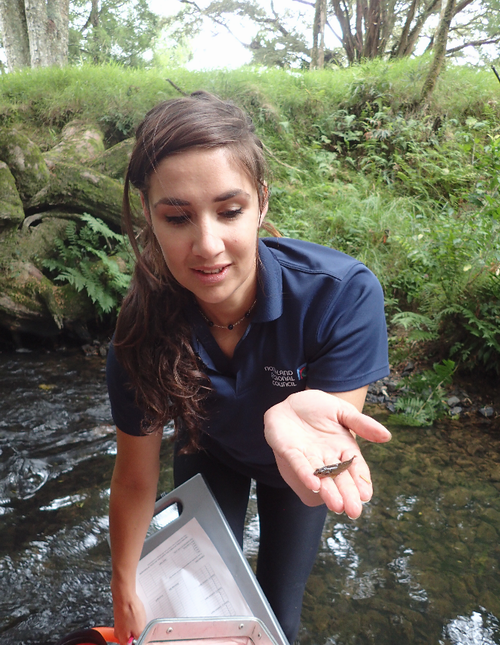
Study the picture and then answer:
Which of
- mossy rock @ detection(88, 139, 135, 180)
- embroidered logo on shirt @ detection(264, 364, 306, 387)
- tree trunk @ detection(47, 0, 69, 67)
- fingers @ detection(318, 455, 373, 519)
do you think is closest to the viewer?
fingers @ detection(318, 455, 373, 519)

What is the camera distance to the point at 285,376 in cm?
168

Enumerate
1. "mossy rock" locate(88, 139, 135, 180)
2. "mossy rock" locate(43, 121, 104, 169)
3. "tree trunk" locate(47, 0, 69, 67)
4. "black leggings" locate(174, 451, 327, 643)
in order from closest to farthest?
1. "black leggings" locate(174, 451, 327, 643)
2. "mossy rock" locate(88, 139, 135, 180)
3. "mossy rock" locate(43, 121, 104, 169)
4. "tree trunk" locate(47, 0, 69, 67)

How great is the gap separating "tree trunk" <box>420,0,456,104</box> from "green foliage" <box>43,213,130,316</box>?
595 centimetres

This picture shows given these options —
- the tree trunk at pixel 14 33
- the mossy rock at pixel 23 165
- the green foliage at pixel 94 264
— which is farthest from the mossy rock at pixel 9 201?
the tree trunk at pixel 14 33

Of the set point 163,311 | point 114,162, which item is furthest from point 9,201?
point 163,311

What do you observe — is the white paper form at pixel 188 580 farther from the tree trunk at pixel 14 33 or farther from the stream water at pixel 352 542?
the tree trunk at pixel 14 33

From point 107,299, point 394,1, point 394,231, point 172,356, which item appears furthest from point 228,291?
point 394,1

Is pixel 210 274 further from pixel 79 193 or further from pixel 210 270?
pixel 79 193

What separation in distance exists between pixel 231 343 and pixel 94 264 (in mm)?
4879

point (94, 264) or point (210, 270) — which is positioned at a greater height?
point (210, 270)

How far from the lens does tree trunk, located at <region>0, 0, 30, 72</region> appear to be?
12.0 meters

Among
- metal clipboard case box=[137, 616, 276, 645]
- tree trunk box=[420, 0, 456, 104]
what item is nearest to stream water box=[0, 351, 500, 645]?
metal clipboard case box=[137, 616, 276, 645]

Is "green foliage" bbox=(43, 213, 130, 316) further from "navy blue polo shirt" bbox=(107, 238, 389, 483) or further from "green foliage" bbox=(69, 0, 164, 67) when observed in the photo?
"green foliage" bbox=(69, 0, 164, 67)

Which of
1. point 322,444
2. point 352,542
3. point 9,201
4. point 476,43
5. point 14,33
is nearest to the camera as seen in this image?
point 322,444
